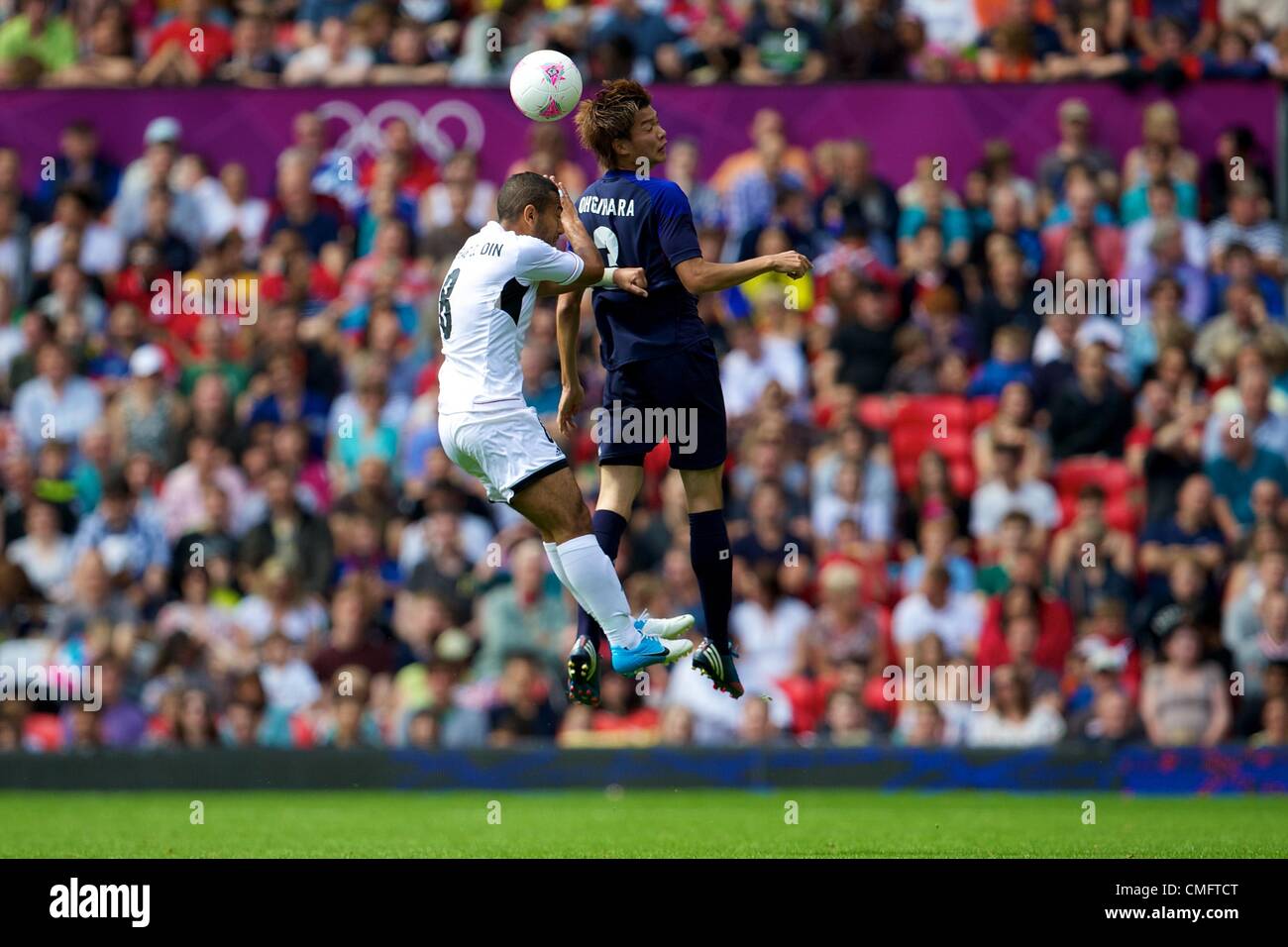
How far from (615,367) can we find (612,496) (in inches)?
28.9

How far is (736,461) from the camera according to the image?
18266 millimetres

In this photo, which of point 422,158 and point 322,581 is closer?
point 322,581

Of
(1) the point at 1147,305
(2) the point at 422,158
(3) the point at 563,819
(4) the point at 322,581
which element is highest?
(2) the point at 422,158

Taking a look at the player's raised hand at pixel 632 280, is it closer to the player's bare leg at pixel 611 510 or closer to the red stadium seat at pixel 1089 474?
the player's bare leg at pixel 611 510

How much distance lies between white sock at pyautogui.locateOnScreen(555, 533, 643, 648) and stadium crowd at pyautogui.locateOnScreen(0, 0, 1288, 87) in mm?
8757

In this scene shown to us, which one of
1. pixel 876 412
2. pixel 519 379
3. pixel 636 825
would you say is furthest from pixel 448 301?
pixel 876 412

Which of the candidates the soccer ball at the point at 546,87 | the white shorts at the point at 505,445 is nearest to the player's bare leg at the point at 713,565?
the white shorts at the point at 505,445

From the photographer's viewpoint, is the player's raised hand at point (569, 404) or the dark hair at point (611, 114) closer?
the dark hair at point (611, 114)

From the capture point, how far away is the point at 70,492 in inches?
747

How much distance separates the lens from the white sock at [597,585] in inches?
456

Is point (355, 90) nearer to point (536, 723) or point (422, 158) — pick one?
point (422, 158)

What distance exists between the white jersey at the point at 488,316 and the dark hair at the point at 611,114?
0.70 meters

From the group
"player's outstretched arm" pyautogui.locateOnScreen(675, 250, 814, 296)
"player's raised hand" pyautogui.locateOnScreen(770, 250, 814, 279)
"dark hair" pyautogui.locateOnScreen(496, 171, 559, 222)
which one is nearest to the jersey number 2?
"dark hair" pyautogui.locateOnScreen(496, 171, 559, 222)
